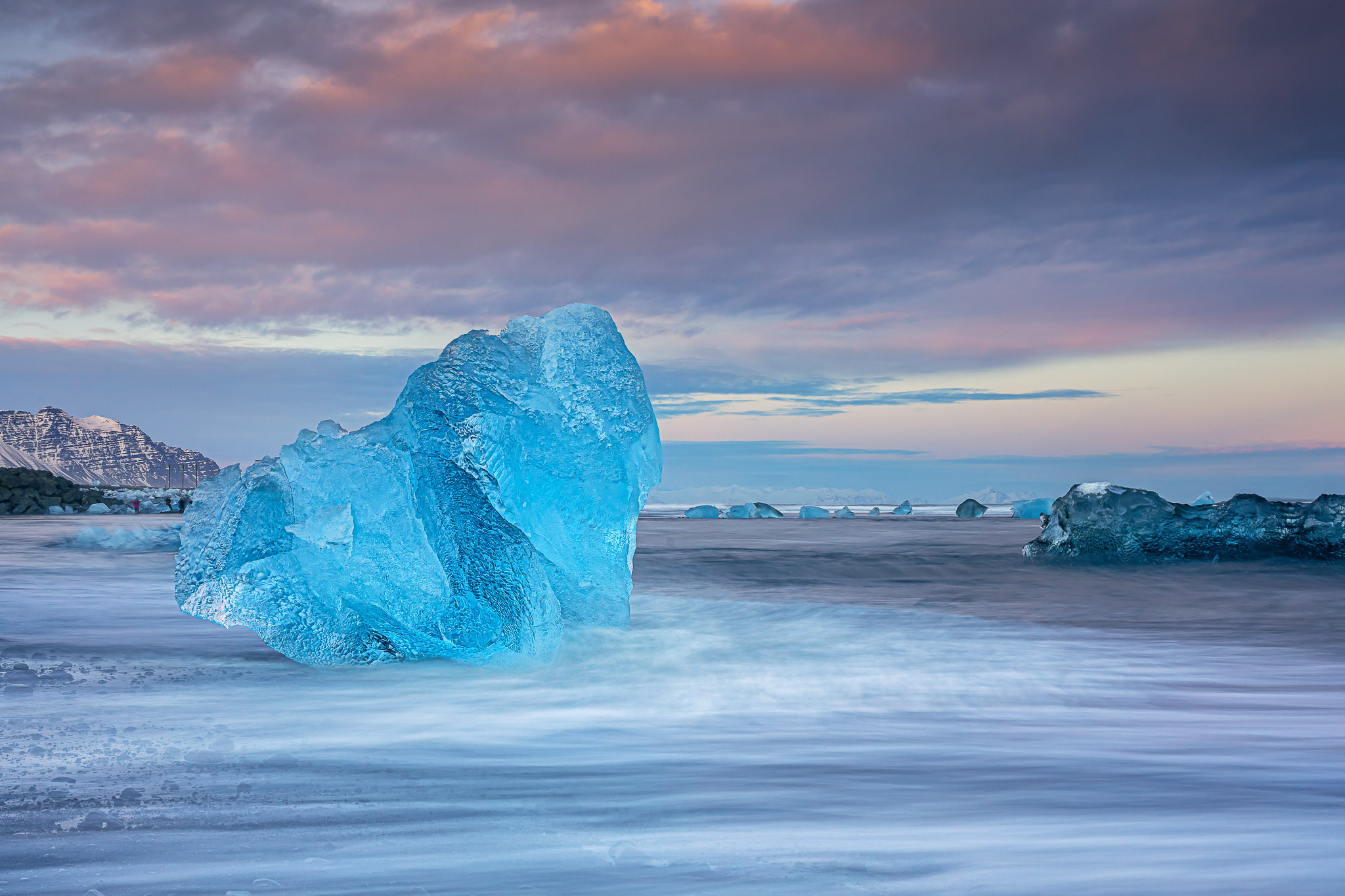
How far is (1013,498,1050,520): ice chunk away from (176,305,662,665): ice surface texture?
24.5 meters

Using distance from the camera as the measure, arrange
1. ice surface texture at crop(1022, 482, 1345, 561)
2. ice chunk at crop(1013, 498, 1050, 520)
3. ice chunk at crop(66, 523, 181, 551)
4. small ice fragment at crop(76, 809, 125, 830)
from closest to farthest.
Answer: small ice fragment at crop(76, 809, 125, 830) → ice surface texture at crop(1022, 482, 1345, 561) → ice chunk at crop(66, 523, 181, 551) → ice chunk at crop(1013, 498, 1050, 520)

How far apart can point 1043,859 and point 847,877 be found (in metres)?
0.41

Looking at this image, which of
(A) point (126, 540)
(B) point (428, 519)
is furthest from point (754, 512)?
(B) point (428, 519)

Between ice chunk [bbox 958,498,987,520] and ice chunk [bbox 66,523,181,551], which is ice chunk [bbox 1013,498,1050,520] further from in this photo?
ice chunk [bbox 66,523,181,551]

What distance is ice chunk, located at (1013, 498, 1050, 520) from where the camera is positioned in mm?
27344

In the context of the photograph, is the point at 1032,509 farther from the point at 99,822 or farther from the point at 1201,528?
the point at 99,822

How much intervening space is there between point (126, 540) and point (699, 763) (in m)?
12.0

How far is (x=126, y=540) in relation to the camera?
12148 millimetres

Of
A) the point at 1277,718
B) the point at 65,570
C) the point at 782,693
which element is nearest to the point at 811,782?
the point at 782,693

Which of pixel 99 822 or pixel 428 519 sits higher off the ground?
pixel 428 519

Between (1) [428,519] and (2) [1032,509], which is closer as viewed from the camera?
(1) [428,519]

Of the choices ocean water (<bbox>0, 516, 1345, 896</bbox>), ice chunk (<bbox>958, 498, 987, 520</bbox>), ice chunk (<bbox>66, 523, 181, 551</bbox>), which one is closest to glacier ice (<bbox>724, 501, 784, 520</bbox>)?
ice chunk (<bbox>958, 498, 987, 520</bbox>)

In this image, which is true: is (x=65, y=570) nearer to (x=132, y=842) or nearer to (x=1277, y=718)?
(x=132, y=842)

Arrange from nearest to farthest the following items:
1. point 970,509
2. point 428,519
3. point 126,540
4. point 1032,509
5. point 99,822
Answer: point 99,822 → point 428,519 → point 126,540 → point 1032,509 → point 970,509
